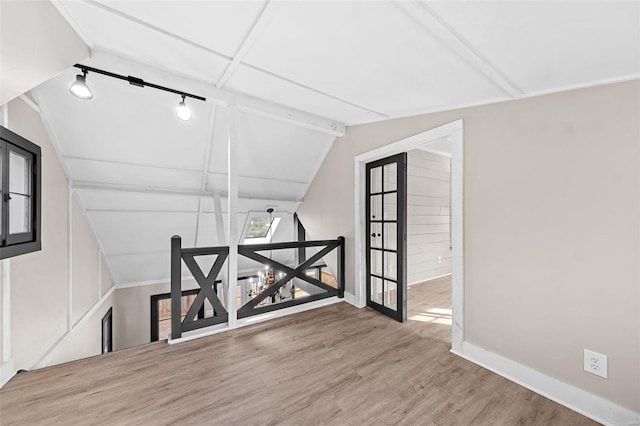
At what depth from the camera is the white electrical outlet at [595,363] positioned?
5.09 ft

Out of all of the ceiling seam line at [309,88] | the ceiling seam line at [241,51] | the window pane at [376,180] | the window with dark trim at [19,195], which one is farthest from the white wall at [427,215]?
the window with dark trim at [19,195]

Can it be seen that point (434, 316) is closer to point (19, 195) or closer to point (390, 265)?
point (390, 265)

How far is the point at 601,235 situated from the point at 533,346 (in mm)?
924

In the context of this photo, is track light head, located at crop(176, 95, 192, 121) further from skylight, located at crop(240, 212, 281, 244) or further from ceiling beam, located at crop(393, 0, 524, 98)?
skylight, located at crop(240, 212, 281, 244)

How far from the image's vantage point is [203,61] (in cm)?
209

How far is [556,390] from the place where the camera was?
5.66ft

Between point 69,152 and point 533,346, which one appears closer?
point 533,346

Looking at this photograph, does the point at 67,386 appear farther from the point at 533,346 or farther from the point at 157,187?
the point at 533,346

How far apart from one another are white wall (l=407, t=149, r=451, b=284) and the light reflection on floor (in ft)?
3.89

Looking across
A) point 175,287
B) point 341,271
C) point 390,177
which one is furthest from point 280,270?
point 390,177

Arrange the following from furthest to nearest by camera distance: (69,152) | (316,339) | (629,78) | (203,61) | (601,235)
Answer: (69,152) < (316,339) < (203,61) < (601,235) < (629,78)

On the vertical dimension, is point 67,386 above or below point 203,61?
below

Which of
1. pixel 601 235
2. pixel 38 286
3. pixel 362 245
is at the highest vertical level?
pixel 601 235

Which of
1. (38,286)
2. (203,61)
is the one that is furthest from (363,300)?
(38,286)
